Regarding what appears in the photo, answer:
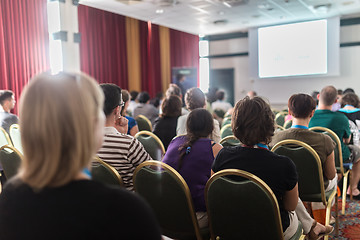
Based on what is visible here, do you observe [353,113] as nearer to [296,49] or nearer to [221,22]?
[296,49]

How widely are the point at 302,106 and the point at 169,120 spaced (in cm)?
149

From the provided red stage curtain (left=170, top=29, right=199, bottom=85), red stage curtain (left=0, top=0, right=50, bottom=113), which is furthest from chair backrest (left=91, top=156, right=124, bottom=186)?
red stage curtain (left=170, top=29, right=199, bottom=85)

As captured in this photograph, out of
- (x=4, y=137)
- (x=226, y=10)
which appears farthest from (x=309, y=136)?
(x=226, y=10)

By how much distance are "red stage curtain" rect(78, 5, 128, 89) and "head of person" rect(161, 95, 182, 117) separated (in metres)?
5.04

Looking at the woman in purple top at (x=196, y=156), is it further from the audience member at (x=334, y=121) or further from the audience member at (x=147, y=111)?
the audience member at (x=147, y=111)

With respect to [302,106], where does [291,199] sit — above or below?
below

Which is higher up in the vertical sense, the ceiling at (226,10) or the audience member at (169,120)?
the ceiling at (226,10)

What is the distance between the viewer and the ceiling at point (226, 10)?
739cm

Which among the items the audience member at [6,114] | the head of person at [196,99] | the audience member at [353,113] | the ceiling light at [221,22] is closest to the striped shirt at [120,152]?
the head of person at [196,99]

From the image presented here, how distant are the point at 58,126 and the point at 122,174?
127 centimetres

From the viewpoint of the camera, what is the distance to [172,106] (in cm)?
343

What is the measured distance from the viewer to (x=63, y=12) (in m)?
6.63

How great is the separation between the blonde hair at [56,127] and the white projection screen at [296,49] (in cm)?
946

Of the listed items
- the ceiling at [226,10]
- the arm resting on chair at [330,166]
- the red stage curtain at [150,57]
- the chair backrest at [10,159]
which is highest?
the ceiling at [226,10]
